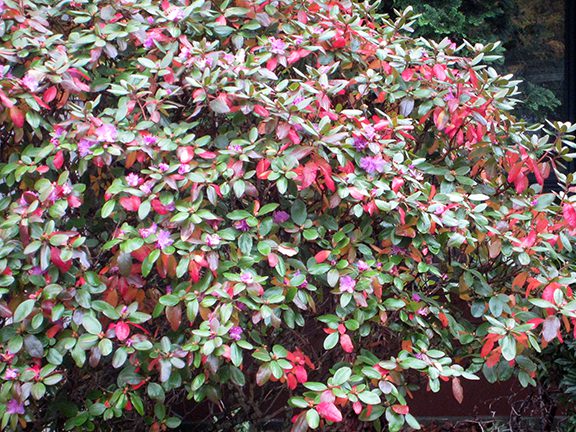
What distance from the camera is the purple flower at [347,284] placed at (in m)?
2.50

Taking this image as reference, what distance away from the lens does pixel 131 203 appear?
2.40 meters

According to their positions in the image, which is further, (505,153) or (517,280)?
(505,153)

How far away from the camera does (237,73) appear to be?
8.59 feet

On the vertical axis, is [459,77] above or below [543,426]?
above

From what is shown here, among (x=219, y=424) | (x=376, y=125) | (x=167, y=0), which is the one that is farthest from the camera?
(x=219, y=424)

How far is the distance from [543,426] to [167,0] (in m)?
2.49

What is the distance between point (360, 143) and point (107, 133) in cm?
81

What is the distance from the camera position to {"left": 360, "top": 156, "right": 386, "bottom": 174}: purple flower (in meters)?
2.56

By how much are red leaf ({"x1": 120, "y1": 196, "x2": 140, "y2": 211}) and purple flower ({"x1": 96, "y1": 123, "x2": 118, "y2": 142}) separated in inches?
8.4

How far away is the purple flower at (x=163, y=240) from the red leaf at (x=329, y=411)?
649 millimetres

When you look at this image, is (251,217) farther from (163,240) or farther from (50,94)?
(50,94)

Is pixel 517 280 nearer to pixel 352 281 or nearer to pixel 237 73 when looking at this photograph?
pixel 352 281

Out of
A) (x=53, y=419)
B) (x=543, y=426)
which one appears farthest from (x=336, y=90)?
(x=543, y=426)

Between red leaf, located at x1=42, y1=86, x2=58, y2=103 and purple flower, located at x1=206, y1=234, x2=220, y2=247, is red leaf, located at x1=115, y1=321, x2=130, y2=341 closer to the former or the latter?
purple flower, located at x1=206, y1=234, x2=220, y2=247
